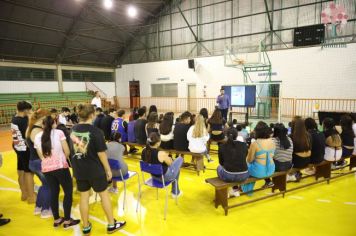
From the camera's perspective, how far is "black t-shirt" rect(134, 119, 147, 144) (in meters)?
5.59

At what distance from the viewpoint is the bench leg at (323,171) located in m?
4.43

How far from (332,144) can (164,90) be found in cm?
1528

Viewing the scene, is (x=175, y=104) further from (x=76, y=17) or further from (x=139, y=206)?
(x=139, y=206)

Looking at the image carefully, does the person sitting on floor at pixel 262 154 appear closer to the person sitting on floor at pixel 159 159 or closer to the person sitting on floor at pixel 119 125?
the person sitting on floor at pixel 159 159

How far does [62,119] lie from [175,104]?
1098cm

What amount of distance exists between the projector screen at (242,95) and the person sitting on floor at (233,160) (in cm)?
754

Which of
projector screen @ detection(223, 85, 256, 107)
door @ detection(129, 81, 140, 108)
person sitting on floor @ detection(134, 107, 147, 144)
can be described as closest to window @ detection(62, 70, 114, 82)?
door @ detection(129, 81, 140, 108)

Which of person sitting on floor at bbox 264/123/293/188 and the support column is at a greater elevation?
the support column

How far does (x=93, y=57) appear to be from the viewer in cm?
1939

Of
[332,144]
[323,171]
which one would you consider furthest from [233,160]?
[323,171]

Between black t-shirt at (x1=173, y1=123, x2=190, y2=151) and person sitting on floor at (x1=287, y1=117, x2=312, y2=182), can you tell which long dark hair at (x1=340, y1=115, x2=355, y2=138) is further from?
black t-shirt at (x1=173, y1=123, x2=190, y2=151)

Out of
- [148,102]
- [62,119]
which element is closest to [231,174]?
[62,119]

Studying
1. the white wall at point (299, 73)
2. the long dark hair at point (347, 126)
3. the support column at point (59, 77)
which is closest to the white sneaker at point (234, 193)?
the long dark hair at point (347, 126)

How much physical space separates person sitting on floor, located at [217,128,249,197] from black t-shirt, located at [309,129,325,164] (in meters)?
1.57
